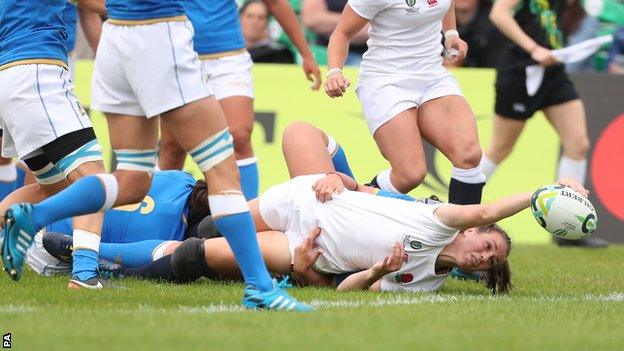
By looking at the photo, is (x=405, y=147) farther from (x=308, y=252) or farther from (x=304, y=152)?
(x=308, y=252)

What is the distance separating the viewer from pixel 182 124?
5871mm

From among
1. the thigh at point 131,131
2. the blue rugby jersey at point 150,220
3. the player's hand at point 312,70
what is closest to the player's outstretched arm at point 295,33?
the player's hand at point 312,70

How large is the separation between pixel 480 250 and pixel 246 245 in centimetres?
156

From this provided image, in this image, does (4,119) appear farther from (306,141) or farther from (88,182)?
(306,141)

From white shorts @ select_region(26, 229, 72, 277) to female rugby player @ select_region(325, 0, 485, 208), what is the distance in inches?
79.3

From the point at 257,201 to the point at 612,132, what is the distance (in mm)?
5143

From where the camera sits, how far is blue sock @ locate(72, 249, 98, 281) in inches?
273

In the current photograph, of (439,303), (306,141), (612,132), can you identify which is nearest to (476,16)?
(612,132)

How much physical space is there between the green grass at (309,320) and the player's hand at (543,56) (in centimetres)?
294

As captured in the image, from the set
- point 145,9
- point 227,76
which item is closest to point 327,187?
point 145,9

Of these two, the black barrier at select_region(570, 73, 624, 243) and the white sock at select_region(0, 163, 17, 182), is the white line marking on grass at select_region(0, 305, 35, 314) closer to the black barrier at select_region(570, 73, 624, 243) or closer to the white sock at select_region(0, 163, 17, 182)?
the white sock at select_region(0, 163, 17, 182)

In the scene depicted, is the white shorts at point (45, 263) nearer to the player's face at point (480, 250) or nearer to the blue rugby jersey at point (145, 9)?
the blue rugby jersey at point (145, 9)

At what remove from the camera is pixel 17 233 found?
6043 millimetres

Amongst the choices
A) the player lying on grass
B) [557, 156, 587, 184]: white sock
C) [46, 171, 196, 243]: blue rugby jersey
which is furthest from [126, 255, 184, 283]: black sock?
[557, 156, 587, 184]: white sock
